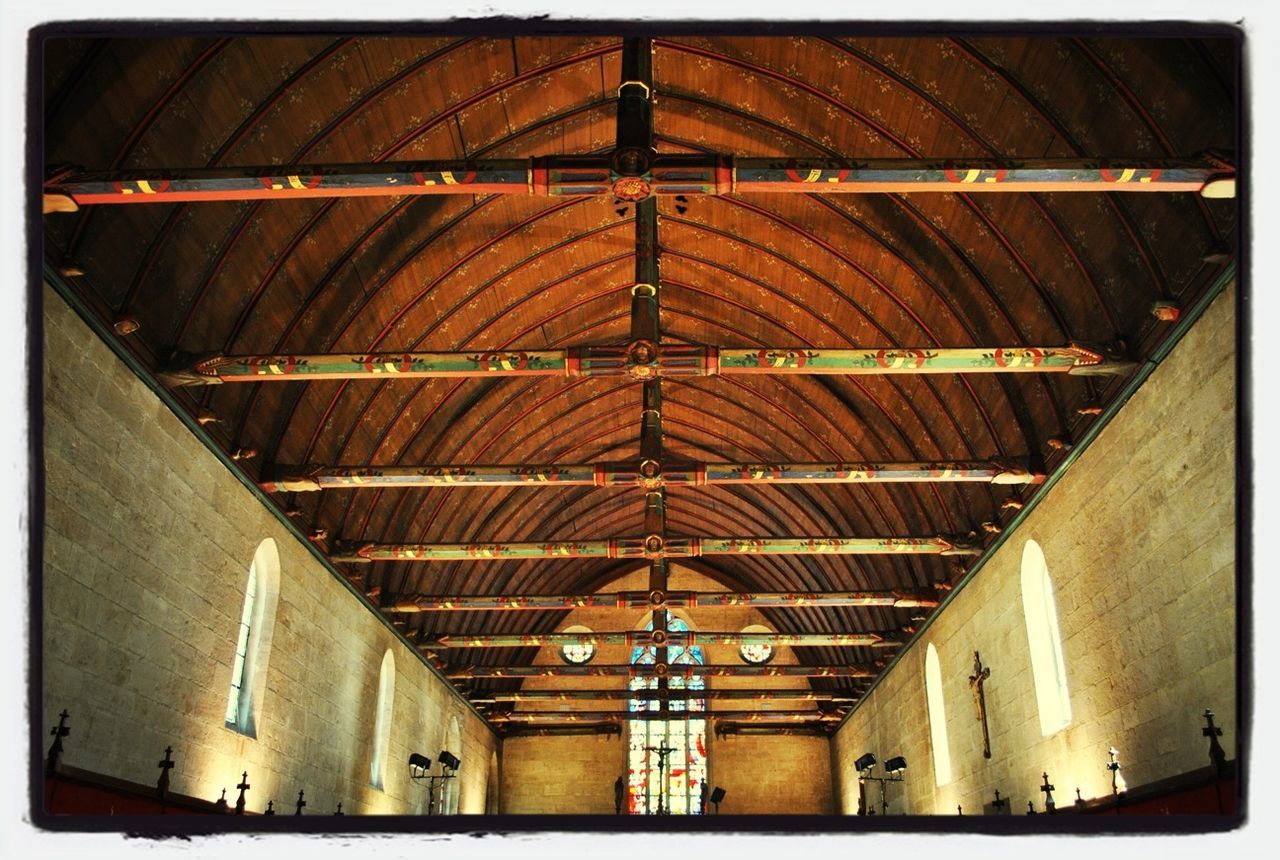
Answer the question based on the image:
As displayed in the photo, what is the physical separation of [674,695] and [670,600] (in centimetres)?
1124

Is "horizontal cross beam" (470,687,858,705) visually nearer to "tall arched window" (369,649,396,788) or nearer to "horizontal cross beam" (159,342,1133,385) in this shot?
"tall arched window" (369,649,396,788)

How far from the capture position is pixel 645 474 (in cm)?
1630

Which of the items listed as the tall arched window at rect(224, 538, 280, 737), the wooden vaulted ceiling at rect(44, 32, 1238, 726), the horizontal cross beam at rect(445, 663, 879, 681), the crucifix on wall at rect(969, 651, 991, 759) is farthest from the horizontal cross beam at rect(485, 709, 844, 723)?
the tall arched window at rect(224, 538, 280, 737)

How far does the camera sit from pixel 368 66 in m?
13.0

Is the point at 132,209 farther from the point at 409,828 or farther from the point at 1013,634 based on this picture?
the point at 1013,634

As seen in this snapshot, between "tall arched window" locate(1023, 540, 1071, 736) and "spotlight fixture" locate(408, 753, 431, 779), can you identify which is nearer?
"tall arched window" locate(1023, 540, 1071, 736)

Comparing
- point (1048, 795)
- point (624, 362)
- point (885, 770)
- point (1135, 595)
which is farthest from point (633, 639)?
point (1135, 595)

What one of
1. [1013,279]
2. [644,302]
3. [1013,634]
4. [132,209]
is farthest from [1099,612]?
[132,209]

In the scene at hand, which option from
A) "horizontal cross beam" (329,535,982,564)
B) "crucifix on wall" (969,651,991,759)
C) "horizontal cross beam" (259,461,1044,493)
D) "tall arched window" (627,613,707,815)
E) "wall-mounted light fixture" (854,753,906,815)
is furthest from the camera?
"tall arched window" (627,613,707,815)

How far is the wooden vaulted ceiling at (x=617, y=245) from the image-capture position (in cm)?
1076

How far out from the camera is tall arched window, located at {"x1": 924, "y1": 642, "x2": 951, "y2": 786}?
21625 millimetres

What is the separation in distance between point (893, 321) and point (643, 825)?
Answer: 1555 cm

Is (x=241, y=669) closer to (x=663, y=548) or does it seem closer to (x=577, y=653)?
(x=663, y=548)

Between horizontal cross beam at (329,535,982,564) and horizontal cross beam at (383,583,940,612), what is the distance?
2.47 m
